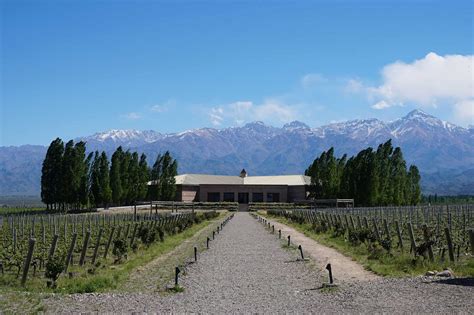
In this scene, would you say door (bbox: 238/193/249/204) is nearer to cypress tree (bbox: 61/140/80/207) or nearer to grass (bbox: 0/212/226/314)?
cypress tree (bbox: 61/140/80/207)

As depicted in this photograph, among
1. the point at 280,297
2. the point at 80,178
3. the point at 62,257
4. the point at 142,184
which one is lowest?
the point at 280,297

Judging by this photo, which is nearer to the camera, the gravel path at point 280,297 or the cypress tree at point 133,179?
the gravel path at point 280,297

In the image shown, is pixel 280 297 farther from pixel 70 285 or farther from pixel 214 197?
pixel 214 197

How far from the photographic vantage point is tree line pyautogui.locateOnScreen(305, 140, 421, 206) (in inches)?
2940

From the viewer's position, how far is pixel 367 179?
7462 centimetres

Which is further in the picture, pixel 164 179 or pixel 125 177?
pixel 164 179

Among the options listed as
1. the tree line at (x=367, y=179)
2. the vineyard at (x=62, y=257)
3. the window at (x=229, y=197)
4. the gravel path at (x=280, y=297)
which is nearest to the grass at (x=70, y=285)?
the vineyard at (x=62, y=257)

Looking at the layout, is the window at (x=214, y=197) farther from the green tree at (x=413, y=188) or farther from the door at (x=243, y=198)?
the green tree at (x=413, y=188)

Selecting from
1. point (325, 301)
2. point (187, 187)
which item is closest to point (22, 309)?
point (325, 301)

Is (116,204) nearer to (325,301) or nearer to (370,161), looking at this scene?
(370,161)

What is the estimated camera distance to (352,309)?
39.6 ft

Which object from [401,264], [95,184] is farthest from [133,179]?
[401,264]

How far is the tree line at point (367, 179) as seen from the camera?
7469 cm

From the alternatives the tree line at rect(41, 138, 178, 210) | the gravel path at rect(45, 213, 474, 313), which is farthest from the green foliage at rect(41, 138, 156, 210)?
the gravel path at rect(45, 213, 474, 313)
